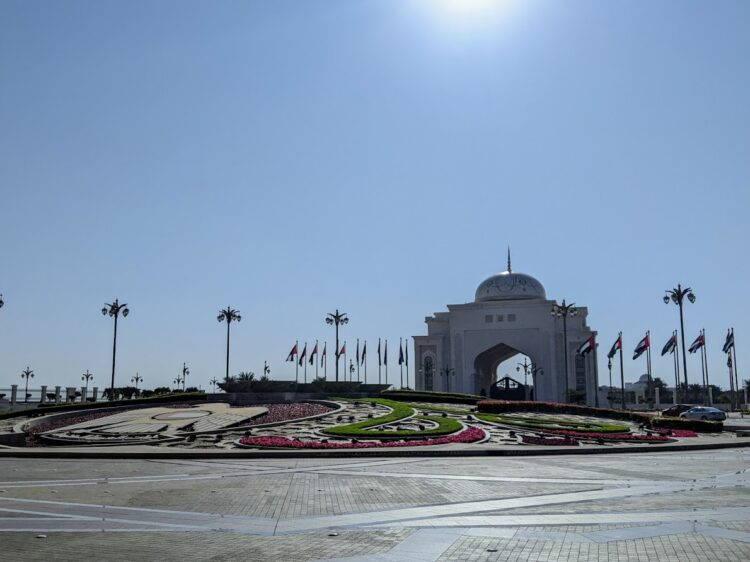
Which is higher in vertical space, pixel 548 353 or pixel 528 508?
pixel 548 353

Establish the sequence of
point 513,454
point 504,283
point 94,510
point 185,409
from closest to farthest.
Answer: point 94,510 < point 513,454 < point 185,409 < point 504,283

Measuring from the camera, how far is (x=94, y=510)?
35.0 ft

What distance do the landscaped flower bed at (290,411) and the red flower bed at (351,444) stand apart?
6769 mm

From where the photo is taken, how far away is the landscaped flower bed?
32.3 m

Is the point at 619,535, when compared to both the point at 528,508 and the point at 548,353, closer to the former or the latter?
the point at 528,508

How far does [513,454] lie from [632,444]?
19.7ft

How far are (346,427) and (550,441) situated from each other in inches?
310

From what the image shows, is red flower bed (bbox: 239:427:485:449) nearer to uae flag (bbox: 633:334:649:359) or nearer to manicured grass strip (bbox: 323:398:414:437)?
manicured grass strip (bbox: 323:398:414:437)

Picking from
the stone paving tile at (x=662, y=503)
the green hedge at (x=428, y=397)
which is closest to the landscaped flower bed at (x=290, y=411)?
the green hedge at (x=428, y=397)

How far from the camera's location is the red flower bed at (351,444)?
2244 centimetres

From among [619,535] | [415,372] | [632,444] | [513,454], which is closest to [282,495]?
[619,535]

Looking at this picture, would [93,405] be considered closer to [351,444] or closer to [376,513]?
[351,444]

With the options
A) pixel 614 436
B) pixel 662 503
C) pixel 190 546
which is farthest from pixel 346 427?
pixel 190 546

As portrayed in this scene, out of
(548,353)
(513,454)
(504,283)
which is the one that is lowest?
(513,454)
